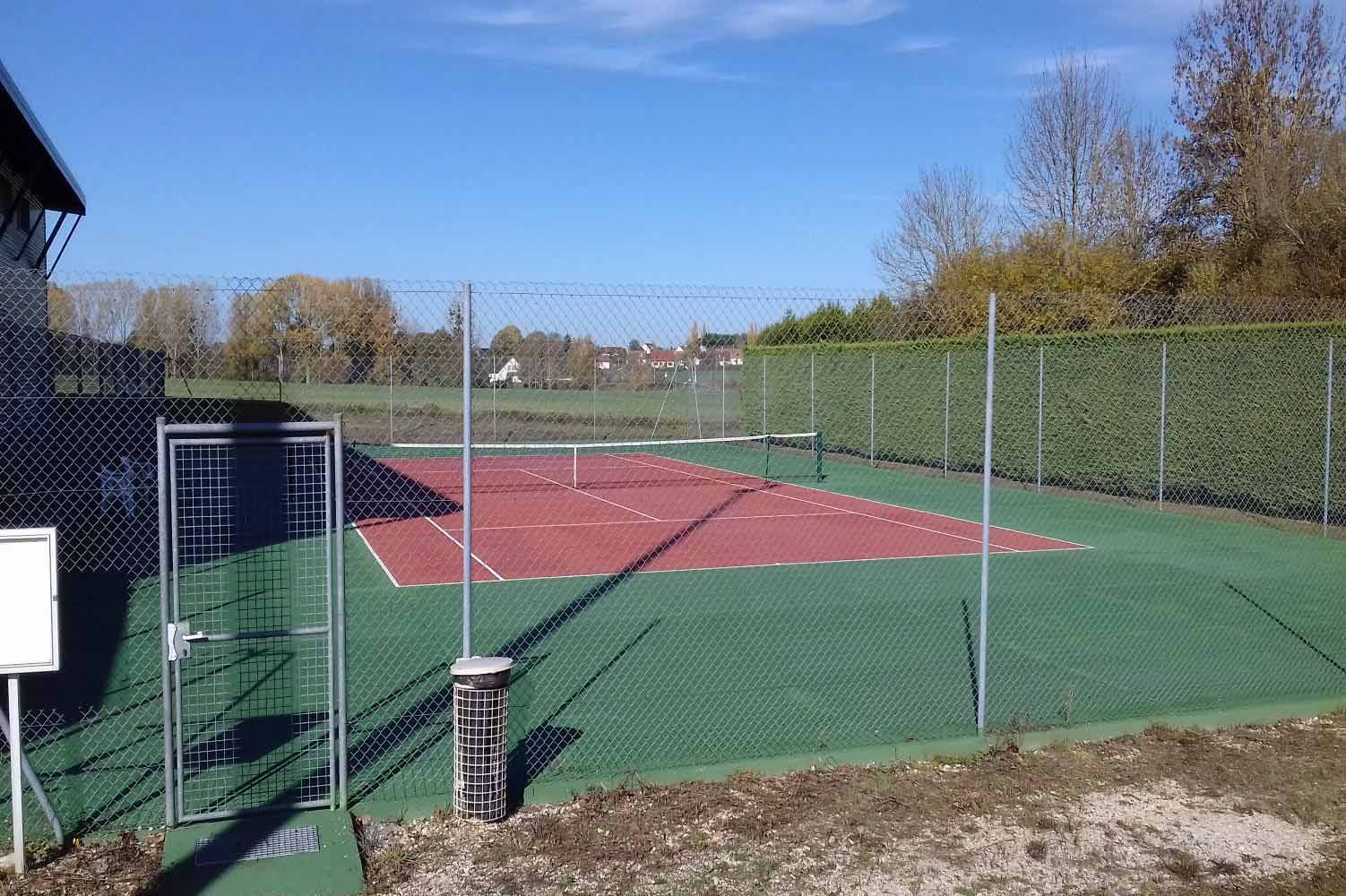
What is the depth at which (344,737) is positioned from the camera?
533 cm

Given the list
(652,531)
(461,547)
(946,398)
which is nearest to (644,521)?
(652,531)

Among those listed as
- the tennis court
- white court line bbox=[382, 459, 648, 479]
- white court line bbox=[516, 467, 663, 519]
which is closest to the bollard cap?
the tennis court

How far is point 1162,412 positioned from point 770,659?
35.4 feet

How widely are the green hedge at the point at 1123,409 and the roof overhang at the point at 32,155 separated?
37.3 ft

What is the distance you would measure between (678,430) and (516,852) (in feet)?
23.4

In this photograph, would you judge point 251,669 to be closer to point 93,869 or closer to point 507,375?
point 507,375

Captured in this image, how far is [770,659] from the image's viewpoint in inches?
327

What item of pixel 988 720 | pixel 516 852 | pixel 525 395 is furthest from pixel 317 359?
pixel 988 720

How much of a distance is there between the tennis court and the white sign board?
6.74 metres

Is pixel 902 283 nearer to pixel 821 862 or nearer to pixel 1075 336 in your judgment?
pixel 1075 336

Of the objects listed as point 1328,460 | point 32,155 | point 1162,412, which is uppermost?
point 32,155

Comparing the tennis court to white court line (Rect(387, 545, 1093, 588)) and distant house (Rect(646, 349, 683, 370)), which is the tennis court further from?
distant house (Rect(646, 349, 683, 370))

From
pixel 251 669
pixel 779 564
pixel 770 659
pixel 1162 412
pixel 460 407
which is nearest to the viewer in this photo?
pixel 460 407

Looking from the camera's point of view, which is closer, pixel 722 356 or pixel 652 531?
pixel 722 356
